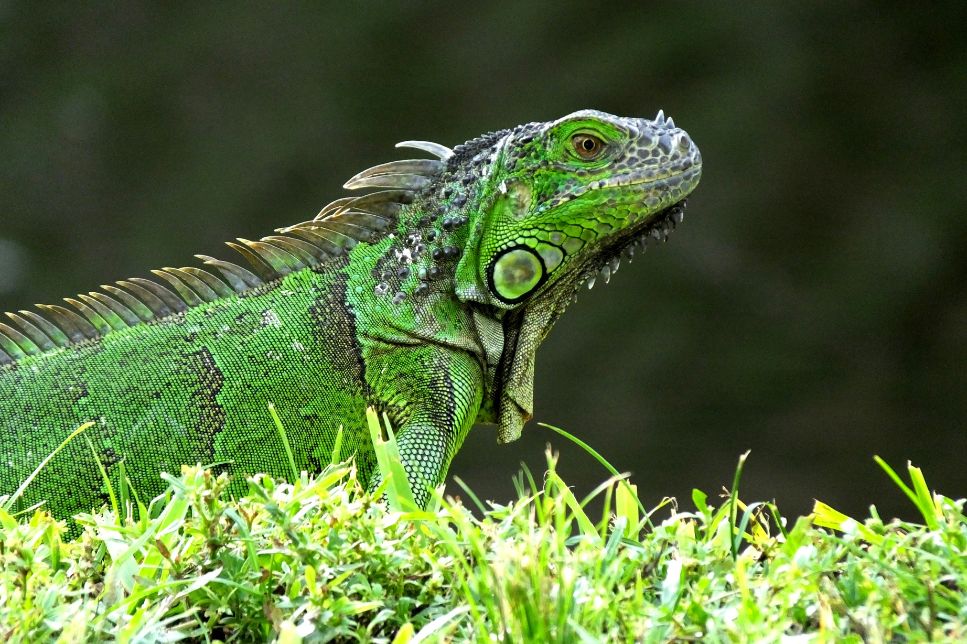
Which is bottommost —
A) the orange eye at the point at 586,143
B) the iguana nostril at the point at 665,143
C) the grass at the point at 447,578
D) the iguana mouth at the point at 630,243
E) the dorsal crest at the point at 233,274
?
the grass at the point at 447,578

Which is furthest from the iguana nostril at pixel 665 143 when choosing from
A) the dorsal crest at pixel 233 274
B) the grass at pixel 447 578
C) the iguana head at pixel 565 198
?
the grass at pixel 447 578

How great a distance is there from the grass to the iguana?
1064mm

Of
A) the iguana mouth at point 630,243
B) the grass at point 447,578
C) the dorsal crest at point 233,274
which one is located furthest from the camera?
the iguana mouth at point 630,243

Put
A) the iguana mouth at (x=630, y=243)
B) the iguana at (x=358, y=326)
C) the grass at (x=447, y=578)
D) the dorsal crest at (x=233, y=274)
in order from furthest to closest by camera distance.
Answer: the iguana mouth at (x=630, y=243)
the dorsal crest at (x=233, y=274)
the iguana at (x=358, y=326)
the grass at (x=447, y=578)

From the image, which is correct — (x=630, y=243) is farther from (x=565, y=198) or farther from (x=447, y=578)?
(x=447, y=578)

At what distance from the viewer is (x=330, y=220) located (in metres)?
3.41

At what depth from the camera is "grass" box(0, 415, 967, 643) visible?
1580 millimetres

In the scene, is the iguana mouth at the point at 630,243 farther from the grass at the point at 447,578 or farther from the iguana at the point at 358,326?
the grass at the point at 447,578

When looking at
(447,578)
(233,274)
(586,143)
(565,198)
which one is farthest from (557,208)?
(447,578)

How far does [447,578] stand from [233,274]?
5.76 feet

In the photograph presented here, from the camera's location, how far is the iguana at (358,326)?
3.05 meters

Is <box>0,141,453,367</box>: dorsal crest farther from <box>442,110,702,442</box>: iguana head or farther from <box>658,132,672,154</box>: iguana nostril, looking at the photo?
<box>658,132,672,154</box>: iguana nostril

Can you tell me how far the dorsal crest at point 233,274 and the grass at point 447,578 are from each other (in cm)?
134

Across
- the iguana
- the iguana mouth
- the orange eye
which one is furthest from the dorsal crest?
the iguana mouth
